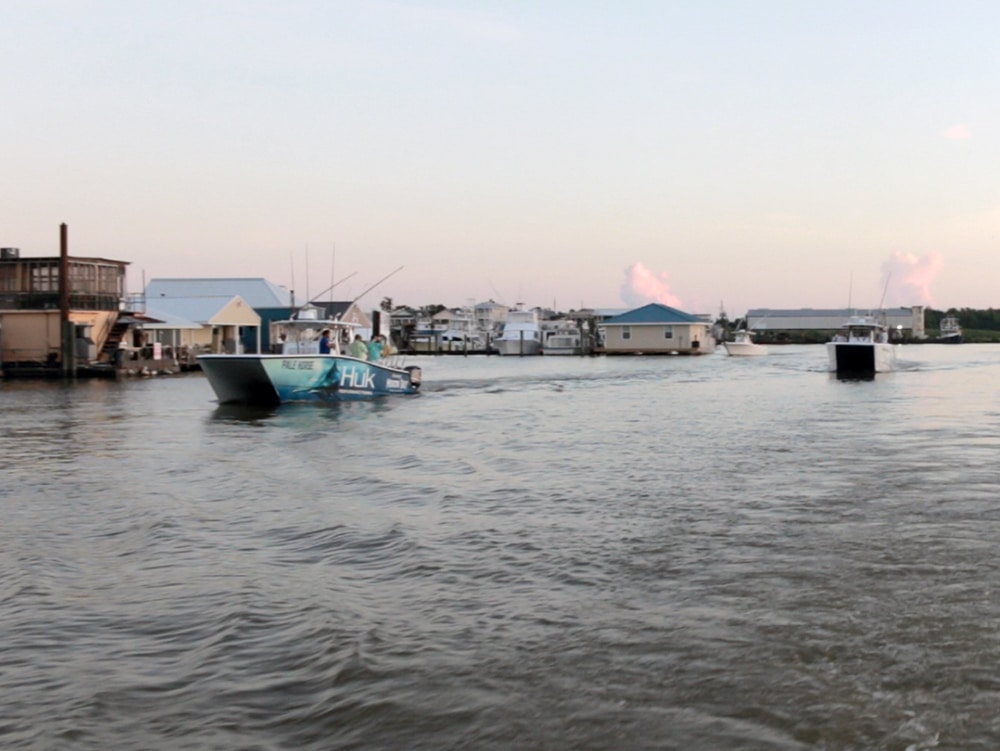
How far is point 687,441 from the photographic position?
18.8 metres

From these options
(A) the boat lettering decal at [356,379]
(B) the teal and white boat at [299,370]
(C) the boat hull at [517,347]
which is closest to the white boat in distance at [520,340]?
(C) the boat hull at [517,347]

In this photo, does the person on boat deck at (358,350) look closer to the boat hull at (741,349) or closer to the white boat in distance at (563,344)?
the boat hull at (741,349)

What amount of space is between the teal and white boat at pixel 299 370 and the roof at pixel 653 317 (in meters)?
62.8

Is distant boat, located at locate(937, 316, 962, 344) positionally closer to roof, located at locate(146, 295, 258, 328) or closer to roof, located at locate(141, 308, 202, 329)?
roof, located at locate(146, 295, 258, 328)

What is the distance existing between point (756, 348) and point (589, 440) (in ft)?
227

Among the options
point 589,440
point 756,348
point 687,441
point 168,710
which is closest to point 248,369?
point 589,440

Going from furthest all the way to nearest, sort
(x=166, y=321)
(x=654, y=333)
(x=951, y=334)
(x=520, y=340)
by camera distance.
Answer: (x=951, y=334) < (x=520, y=340) < (x=654, y=333) < (x=166, y=321)

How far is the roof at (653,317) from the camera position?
90.6 metres

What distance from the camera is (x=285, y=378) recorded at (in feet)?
88.2

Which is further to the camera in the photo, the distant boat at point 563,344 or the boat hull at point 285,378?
the distant boat at point 563,344

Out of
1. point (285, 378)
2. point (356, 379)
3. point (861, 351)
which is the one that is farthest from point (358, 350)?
point (861, 351)

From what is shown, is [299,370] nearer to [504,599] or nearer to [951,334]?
[504,599]

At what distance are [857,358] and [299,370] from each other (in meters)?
27.4

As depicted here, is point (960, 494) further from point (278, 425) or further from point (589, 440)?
point (278, 425)
